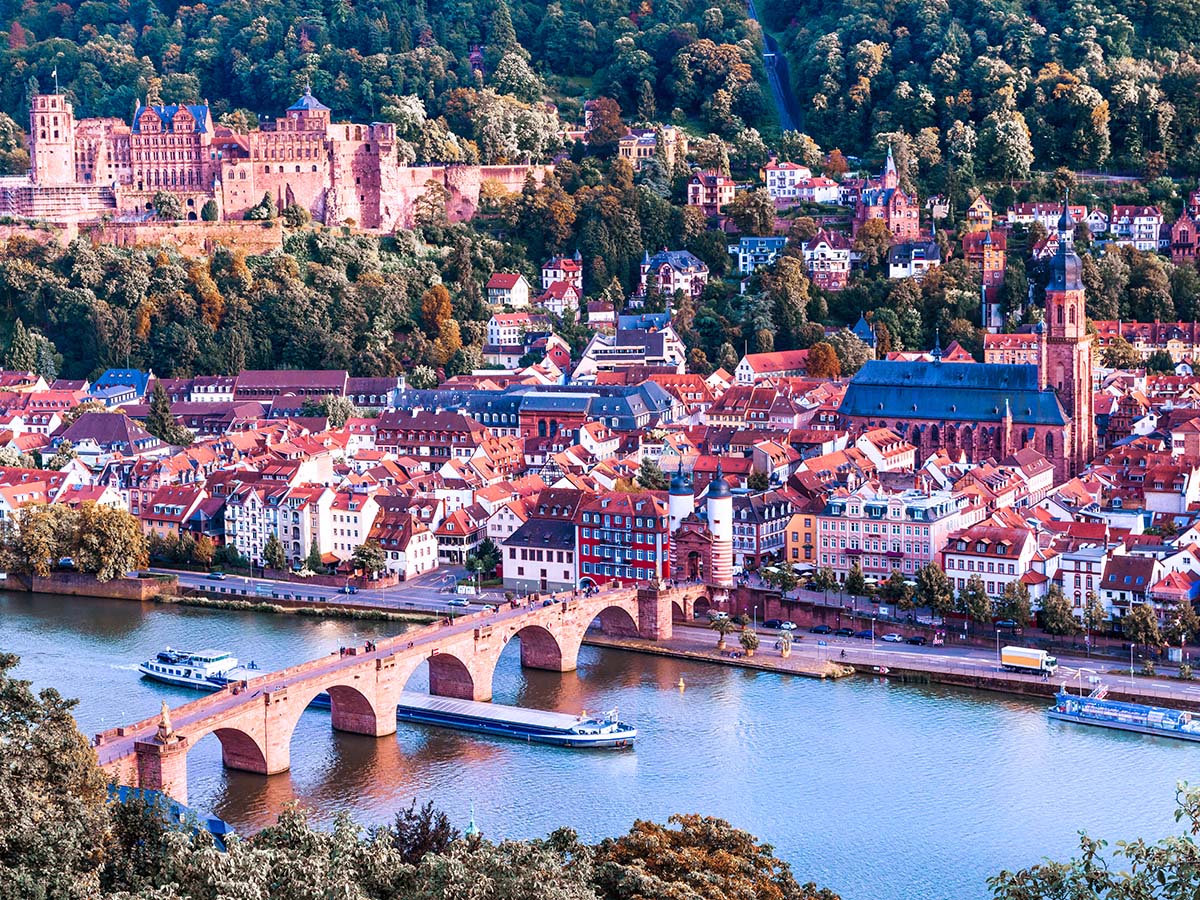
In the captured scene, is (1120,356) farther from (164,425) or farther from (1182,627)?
(164,425)

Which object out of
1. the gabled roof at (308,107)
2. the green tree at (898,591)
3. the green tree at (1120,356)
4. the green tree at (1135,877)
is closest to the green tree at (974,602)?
the green tree at (898,591)

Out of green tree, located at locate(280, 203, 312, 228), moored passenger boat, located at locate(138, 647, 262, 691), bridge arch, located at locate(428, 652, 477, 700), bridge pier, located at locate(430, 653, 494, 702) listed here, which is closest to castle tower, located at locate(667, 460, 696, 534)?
bridge arch, located at locate(428, 652, 477, 700)

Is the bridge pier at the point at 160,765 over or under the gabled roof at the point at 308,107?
under

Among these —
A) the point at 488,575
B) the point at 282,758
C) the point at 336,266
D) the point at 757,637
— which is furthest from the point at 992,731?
the point at 336,266

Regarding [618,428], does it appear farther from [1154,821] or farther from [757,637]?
[1154,821]

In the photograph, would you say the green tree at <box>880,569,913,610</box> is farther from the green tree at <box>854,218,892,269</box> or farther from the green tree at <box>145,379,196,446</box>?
the green tree at <box>854,218,892,269</box>

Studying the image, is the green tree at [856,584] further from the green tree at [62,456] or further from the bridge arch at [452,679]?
the green tree at [62,456]

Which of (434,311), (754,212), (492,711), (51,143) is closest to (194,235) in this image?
(51,143)
